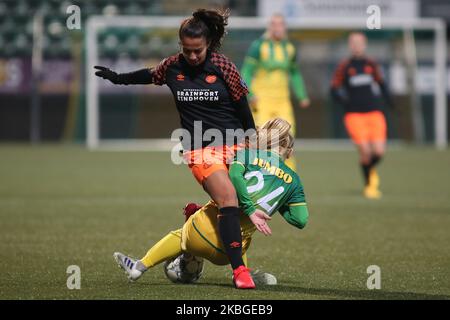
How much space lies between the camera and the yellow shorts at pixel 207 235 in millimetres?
6648

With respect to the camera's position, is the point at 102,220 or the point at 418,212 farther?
the point at 418,212

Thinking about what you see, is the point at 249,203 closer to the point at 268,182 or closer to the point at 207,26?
the point at 268,182

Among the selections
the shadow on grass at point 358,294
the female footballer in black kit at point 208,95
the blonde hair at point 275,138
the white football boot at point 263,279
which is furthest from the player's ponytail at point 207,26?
the shadow on grass at point 358,294

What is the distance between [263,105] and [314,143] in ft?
39.8

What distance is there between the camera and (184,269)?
6961mm

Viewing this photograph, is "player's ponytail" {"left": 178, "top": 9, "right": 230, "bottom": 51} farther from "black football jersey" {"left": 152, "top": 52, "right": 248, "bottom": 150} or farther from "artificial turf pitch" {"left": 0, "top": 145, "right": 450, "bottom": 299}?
"artificial turf pitch" {"left": 0, "top": 145, "right": 450, "bottom": 299}

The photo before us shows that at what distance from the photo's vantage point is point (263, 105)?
1453 centimetres

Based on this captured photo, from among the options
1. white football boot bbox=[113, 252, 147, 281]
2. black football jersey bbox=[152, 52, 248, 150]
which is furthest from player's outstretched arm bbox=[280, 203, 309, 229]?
white football boot bbox=[113, 252, 147, 281]

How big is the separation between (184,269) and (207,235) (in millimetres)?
436

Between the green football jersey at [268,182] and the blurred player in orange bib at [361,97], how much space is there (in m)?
7.90

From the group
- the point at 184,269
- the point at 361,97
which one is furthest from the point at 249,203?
the point at 361,97

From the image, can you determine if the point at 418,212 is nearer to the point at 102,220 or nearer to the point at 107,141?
the point at 102,220

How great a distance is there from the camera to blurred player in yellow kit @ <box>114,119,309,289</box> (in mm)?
6648
